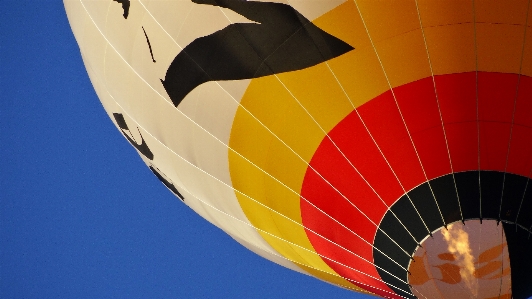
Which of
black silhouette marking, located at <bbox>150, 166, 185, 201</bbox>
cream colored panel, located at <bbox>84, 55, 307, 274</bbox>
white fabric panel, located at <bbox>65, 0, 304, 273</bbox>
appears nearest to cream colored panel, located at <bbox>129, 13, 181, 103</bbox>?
white fabric panel, located at <bbox>65, 0, 304, 273</bbox>

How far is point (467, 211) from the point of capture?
3.03m

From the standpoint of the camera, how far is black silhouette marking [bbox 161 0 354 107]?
3.03 metres

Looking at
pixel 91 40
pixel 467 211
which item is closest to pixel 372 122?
pixel 467 211

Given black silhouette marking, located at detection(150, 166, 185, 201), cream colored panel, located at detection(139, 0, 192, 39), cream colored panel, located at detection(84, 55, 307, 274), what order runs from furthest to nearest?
1. black silhouette marking, located at detection(150, 166, 185, 201)
2. cream colored panel, located at detection(84, 55, 307, 274)
3. cream colored panel, located at detection(139, 0, 192, 39)

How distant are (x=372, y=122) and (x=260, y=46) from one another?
2.04 ft

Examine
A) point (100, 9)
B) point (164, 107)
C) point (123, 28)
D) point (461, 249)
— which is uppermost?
point (100, 9)

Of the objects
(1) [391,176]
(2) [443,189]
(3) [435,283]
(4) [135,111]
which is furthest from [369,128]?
(4) [135,111]

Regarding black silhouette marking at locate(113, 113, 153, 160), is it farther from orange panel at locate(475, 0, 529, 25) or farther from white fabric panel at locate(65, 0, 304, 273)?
orange panel at locate(475, 0, 529, 25)

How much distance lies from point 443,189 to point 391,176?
23cm

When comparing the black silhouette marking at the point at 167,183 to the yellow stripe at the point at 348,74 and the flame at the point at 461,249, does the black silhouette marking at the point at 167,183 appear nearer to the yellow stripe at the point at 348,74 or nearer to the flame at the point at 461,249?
the yellow stripe at the point at 348,74

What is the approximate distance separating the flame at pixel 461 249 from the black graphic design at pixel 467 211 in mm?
49

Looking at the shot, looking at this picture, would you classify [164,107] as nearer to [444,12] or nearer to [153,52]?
[153,52]

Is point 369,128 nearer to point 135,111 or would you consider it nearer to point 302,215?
point 302,215

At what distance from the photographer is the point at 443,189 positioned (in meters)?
3.04
